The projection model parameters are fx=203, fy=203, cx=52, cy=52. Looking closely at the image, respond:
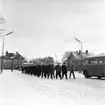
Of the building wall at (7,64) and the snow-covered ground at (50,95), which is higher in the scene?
the building wall at (7,64)

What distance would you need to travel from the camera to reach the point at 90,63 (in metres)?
22.4

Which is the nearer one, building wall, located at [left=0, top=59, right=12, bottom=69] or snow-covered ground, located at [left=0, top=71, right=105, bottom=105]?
snow-covered ground, located at [left=0, top=71, right=105, bottom=105]

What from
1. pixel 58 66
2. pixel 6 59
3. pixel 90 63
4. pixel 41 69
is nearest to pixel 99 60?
pixel 90 63

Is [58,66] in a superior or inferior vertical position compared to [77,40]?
inferior

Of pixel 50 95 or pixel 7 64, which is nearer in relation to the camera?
pixel 50 95

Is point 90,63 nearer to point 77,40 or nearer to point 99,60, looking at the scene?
point 99,60

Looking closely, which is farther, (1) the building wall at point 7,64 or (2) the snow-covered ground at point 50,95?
(1) the building wall at point 7,64

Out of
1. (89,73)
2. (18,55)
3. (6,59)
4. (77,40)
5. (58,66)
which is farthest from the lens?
(18,55)

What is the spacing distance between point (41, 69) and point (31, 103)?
19.1m

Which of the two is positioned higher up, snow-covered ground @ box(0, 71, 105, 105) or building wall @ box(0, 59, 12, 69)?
building wall @ box(0, 59, 12, 69)

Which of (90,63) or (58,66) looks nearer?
(58,66)

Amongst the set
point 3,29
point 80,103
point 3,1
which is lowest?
point 80,103

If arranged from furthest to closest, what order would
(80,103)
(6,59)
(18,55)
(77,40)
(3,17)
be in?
(18,55) < (6,59) < (77,40) < (3,17) < (80,103)

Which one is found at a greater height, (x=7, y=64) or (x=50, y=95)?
(x=7, y=64)
